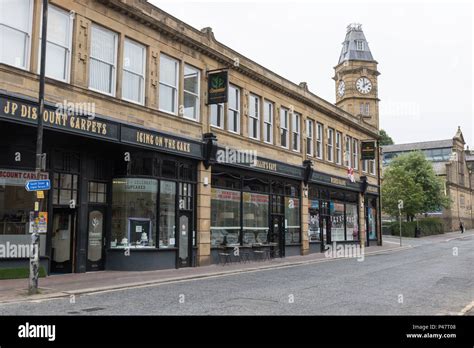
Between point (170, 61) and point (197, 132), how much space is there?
3118 mm

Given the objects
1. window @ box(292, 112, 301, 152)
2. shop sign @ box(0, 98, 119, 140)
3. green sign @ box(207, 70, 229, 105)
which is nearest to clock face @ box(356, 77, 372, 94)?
window @ box(292, 112, 301, 152)

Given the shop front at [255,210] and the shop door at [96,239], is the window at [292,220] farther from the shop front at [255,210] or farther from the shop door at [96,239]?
the shop door at [96,239]

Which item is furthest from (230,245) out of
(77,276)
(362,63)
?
(362,63)

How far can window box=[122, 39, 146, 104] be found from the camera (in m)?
17.9

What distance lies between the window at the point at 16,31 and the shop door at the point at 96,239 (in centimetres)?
562

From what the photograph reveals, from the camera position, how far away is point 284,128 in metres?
27.8

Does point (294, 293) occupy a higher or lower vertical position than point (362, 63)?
lower

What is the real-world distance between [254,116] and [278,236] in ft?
21.6

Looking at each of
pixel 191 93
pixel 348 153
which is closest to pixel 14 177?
pixel 191 93

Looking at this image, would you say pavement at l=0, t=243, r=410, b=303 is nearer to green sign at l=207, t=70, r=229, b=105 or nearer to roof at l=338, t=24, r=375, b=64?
green sign at l=207, t=70, r=229, b=105

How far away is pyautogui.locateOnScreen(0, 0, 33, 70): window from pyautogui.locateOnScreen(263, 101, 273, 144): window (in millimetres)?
13703

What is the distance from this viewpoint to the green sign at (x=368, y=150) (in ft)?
119
